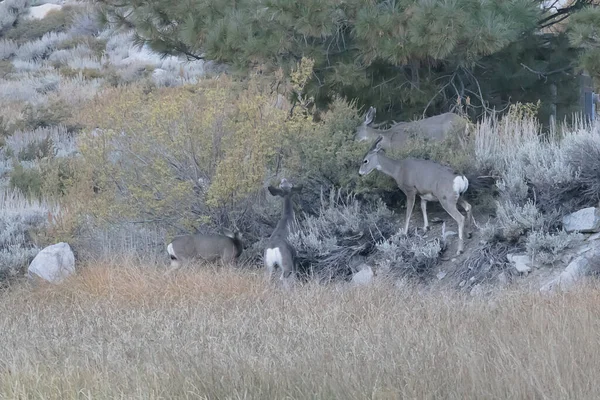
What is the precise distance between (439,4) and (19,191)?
338 inches

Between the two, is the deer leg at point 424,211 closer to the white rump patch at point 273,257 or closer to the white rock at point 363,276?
the white rock at point 363,276

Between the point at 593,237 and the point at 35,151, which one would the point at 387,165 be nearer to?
the point at 593,237

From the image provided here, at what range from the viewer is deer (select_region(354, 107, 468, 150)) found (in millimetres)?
Answer: 13287

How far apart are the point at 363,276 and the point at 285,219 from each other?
1.15m

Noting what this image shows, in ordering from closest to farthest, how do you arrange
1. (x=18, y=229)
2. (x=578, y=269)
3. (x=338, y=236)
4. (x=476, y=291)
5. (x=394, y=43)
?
(x=578, y=269)
(x=476, y=291)
(x=338, y=236)
(x=394, y=43)
(x=18, y=229)

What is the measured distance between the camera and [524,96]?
54.2ft

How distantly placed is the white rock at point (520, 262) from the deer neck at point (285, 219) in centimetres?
260

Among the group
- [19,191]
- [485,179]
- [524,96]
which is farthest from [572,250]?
[19,191]

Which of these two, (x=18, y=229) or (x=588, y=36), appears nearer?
(x=588, y=36)

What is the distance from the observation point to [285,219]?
11531mm

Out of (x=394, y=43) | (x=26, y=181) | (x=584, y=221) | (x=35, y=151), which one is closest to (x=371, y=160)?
(x=394, y=43)

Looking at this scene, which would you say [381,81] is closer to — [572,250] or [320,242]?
[320,242]

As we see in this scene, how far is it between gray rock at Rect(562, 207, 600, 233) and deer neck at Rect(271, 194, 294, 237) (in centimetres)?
319

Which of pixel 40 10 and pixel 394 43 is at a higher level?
pixel 394 43
